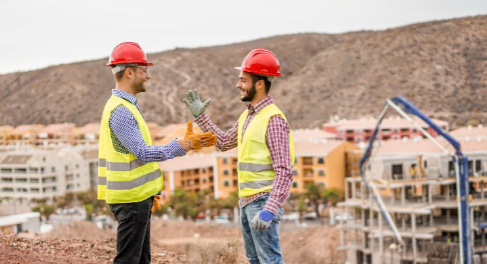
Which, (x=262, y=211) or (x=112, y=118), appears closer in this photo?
(x=262, y=211)

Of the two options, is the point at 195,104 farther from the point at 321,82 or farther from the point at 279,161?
the point at 321,82

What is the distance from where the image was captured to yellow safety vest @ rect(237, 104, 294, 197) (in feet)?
15.0

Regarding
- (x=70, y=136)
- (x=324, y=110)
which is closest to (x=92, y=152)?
(x=70, y=136)

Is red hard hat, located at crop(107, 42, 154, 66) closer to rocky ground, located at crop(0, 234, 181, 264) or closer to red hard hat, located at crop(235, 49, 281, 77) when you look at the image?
red hard hat, located at crop(235, 49, 281, 77)

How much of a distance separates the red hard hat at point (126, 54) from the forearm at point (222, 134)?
81 cm

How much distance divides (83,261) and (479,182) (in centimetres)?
3120

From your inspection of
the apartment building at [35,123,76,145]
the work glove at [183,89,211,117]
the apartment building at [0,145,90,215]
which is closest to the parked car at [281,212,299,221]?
the apartment building at [0,145,90,215]

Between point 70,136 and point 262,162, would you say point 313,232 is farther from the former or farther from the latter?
point 70,136

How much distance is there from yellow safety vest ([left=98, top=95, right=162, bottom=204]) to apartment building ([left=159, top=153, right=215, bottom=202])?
5222 cm

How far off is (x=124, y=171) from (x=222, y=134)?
3.18ft

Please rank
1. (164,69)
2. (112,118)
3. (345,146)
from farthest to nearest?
(164,69) → (345,146) → (112,118)

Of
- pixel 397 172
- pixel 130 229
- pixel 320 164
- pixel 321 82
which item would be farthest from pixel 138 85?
pixel 321 82

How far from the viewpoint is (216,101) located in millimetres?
106750

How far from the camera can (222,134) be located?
17.6 ft
